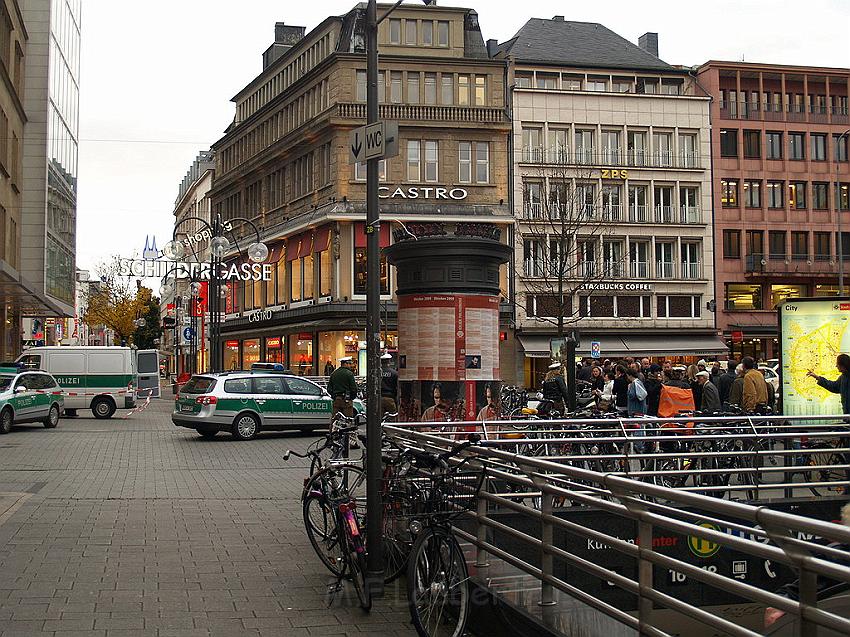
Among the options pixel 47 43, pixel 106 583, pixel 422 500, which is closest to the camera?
pixel 422 500

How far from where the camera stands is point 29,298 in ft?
147

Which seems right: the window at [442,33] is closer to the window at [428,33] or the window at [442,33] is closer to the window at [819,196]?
the window at [428,33]

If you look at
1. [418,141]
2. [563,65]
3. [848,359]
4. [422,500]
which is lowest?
[422,500]

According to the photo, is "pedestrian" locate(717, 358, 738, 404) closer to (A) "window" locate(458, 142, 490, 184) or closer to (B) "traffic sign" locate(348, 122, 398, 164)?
(B) "traffic sign" locate(348, 122, 398, 164)

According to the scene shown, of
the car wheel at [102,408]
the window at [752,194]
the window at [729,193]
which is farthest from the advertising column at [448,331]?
the window at [752,194]

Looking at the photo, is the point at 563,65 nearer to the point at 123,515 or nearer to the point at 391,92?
Answer: the point at 391,92

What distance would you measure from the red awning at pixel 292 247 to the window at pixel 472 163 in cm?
1040

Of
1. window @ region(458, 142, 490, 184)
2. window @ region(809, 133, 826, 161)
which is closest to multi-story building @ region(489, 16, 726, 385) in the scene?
window @ region(458, 142, 490, 184)

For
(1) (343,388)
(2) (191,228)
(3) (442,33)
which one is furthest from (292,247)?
(2) (191,228)

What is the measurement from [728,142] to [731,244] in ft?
20.2

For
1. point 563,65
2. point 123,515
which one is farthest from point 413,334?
point 563,65

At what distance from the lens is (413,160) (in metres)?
56.6

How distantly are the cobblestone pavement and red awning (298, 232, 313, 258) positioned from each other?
40.1 m

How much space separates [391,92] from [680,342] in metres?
21.5
